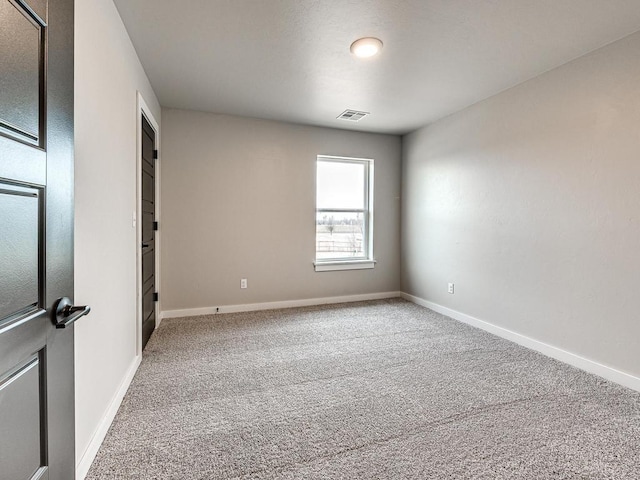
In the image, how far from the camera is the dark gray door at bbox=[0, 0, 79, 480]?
75cm

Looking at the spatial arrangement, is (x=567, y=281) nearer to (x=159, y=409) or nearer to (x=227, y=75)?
(x=159, y=409)

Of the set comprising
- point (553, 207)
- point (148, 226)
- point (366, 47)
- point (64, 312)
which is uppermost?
point (366, 47)

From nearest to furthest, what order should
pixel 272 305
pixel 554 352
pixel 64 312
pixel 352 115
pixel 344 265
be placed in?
pixel 64 312
pixel 554 352
pixel 352 115
pixel 272 305
pixel 344 265

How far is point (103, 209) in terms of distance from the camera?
1.86 metres

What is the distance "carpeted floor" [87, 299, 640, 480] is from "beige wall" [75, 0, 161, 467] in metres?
0.32

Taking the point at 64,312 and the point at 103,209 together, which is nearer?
the point at 64,312

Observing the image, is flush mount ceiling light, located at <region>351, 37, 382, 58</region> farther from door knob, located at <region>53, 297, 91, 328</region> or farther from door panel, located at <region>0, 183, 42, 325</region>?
door knob, located at <region>53, 297, 91, 328</region>

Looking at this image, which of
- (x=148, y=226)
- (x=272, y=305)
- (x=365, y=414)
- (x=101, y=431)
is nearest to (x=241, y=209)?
(x=148, y=226)

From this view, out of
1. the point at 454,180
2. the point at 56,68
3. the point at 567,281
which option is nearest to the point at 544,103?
the point at 454,180

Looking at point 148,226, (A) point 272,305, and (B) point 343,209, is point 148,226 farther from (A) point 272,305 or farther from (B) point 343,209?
(B) point 343,209

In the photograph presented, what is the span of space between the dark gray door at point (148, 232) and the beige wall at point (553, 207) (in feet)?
11.3

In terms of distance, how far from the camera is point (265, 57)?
8.90 ft

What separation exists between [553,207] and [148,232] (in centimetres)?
383

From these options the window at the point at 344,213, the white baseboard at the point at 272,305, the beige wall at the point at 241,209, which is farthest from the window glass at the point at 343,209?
the white baseboard at the point at 272,305
